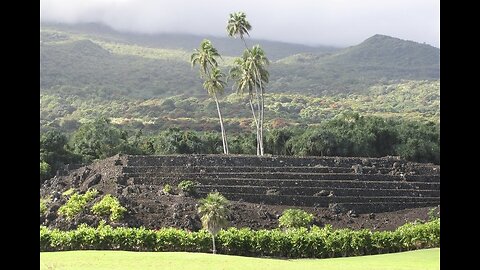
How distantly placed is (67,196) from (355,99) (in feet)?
334

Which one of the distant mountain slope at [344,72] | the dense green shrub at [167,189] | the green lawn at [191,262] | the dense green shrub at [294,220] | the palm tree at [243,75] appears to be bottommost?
the dense green shrub at [294,220]

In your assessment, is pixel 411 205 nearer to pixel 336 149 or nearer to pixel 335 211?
pixel 335 211

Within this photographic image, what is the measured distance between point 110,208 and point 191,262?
12679mm

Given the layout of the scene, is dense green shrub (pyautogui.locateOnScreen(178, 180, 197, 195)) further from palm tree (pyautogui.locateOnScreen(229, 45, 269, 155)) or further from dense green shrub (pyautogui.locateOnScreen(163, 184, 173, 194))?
palm tree (pyautogui.locateOnScreen(229, 45, 269, 155))

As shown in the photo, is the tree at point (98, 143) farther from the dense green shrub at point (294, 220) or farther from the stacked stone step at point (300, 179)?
the dense green shrub at point (294, 220)

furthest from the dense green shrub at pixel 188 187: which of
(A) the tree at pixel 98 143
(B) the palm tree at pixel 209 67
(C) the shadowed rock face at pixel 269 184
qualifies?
(A) the tree at pixel 98 143

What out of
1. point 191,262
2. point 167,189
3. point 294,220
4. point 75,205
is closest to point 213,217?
point 191,262

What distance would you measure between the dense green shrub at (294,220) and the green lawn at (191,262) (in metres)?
7.63

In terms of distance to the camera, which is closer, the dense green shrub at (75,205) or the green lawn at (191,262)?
the green lawn at (191,262)

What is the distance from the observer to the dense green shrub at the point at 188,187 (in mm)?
39013

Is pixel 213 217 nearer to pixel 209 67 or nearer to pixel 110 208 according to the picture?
pixel 110 208

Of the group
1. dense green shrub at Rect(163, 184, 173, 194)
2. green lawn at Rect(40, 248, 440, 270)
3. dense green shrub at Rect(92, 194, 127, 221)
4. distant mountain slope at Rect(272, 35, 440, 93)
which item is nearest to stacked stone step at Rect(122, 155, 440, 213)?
dense green shrub at Rect(163, 184, 173, 194)

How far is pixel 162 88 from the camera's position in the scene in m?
145
